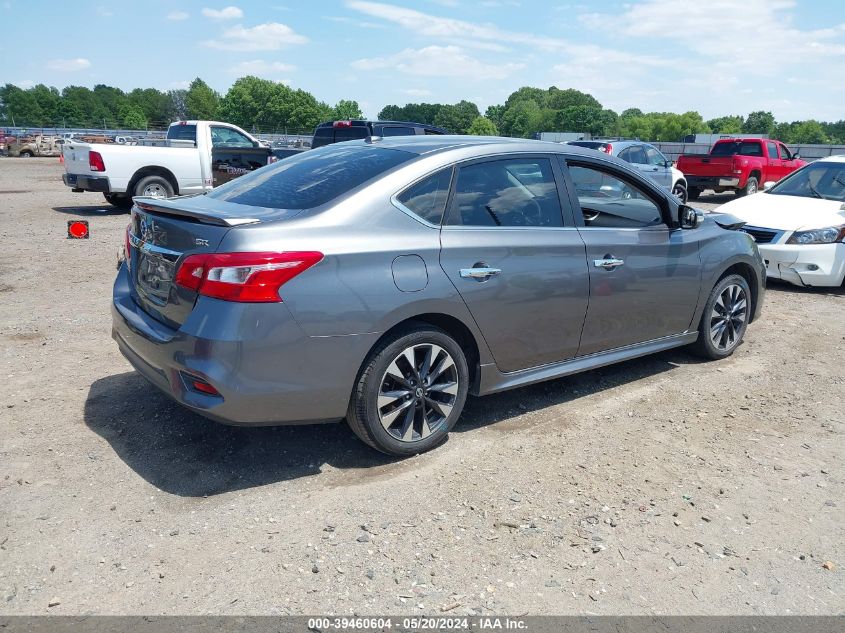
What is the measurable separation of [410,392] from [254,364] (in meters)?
0.93

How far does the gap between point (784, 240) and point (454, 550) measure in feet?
23.0

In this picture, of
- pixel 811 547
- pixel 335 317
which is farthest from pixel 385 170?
pixel 811 547

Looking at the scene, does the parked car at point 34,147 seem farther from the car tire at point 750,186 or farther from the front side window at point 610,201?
the front side window at point 610,201

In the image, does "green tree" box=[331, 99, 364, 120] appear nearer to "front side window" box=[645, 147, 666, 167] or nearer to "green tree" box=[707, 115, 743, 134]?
"green tree" box=[707, 115, 743, 134]

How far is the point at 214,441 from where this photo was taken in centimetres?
417

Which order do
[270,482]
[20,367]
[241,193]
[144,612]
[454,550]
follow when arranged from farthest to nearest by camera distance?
1. [20,367]
2. [241,193]
3. [270,482]
4. [454,550]
5. [144,612]

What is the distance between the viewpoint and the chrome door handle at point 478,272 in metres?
3.99

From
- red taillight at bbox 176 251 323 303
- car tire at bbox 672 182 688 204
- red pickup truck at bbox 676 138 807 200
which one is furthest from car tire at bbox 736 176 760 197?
red taillight at bbox 176 251 323 303

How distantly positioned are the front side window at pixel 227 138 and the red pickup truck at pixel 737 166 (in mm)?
11562

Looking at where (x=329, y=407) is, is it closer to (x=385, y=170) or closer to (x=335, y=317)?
(x=335, y=317)

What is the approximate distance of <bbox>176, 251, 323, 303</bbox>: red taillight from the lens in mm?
3369

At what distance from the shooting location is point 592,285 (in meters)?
4.62

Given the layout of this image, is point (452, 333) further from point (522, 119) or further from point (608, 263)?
point (522, 119)

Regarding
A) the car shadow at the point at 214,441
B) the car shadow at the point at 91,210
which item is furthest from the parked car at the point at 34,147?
the car shadow at the point at 214,441
